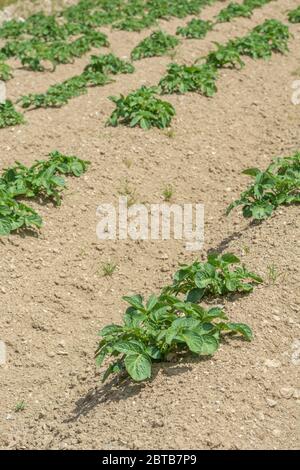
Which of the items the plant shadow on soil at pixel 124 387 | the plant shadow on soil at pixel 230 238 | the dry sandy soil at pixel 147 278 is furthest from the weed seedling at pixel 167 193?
the plant shadow on soil at pixel 124 387

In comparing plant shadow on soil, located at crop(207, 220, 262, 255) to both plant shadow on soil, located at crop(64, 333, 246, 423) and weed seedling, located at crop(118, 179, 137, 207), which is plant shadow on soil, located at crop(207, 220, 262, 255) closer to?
weed seedling, located at crop(118, 179, 137, 207)

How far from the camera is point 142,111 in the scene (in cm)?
834

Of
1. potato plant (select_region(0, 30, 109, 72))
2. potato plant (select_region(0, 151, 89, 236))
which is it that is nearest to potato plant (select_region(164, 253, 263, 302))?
potato plant (select_region(0, 151, 89, 236))

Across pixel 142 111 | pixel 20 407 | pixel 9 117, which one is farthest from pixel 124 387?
pixel 9 117

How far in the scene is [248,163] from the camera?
830cm

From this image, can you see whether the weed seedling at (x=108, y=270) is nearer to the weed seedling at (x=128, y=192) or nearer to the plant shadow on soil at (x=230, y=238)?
the plant shadow on soil at (x=230, y=238)

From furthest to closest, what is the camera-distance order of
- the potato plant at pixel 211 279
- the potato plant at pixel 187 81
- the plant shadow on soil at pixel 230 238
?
the potato plant at pixel 187 81, the plant shadow on soil at pixel 230 238, the potato plant at pixel 211 279

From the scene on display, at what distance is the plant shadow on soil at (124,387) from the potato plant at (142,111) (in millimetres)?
4233

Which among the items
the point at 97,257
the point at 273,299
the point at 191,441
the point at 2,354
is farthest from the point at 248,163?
the point at 191,441

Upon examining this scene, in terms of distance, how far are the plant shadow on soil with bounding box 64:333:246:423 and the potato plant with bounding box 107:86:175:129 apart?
167 inches

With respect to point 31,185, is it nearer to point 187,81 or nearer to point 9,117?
point 9,117

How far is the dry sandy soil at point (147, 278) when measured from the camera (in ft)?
13.3

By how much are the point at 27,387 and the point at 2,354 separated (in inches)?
16.7
